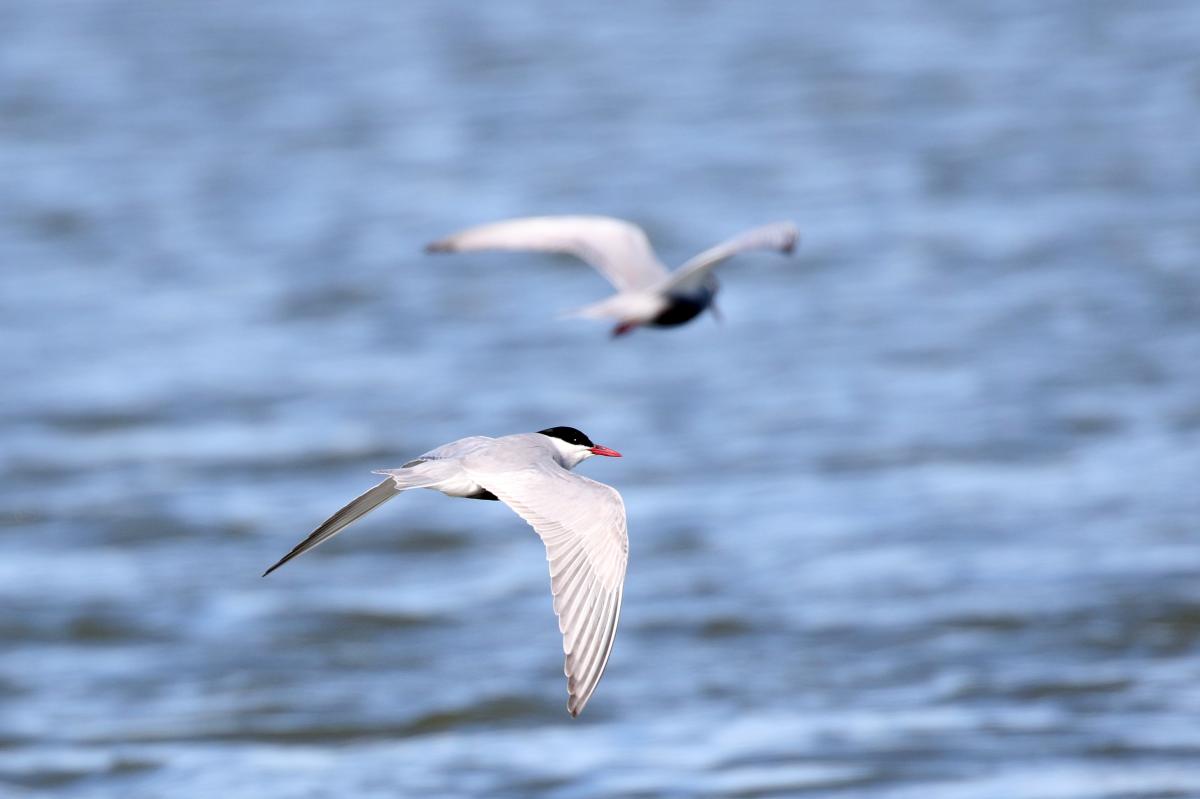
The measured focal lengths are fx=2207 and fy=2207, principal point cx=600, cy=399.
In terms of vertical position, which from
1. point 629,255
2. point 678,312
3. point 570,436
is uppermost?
point 629,255

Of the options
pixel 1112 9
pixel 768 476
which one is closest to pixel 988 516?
pixel 768 476

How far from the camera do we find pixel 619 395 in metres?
16.8

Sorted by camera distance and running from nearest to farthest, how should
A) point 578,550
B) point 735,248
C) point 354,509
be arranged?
point 578,550
point 354,509
point 735,248

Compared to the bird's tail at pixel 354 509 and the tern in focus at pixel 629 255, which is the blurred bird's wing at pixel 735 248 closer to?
the tern in focus at pixel 629 255

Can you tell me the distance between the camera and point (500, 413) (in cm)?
1631

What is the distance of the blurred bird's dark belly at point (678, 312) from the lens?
7.55m

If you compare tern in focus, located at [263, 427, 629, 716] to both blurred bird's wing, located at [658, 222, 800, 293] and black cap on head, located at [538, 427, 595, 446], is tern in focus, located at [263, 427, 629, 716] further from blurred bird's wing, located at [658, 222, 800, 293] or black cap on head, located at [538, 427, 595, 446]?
blurred bird's wing, located at [658, 222, 800, 293]

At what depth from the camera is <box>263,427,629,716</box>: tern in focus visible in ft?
16.7

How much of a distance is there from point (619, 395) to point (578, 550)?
11458mm

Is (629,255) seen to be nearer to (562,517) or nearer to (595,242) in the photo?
(595,242)

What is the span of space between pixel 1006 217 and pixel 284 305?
22.5ft

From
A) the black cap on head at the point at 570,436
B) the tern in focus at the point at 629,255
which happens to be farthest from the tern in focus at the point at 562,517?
the tern in focus at the point at 629,255

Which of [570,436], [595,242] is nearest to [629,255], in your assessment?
[595,242]

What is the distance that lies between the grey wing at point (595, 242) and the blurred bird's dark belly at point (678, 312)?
41 cm
